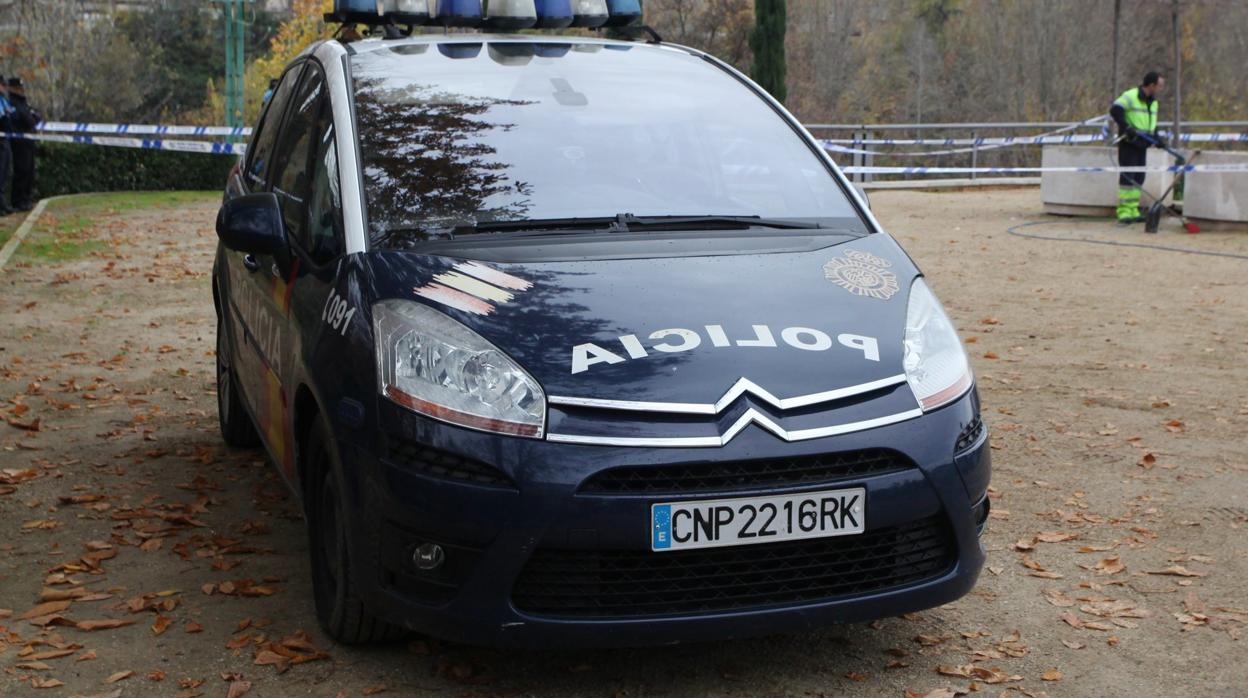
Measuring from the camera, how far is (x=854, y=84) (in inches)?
2025

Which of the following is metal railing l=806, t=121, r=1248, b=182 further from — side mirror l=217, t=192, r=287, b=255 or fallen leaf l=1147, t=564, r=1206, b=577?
side mirror l=217, t=192, r=287, b=255

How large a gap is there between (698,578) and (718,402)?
1.38 ft

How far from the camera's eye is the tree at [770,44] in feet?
102

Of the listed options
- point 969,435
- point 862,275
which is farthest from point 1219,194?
point 969,435

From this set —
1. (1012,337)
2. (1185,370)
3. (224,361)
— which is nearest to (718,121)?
(224,361)

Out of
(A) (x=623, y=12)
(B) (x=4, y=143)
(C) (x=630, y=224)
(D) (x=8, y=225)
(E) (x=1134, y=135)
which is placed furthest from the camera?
(B) (x=4, y=143)

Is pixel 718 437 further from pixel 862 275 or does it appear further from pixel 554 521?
pixel 862 275

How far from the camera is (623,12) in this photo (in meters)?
6.21

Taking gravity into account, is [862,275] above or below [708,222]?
below

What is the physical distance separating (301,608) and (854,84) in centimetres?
4896

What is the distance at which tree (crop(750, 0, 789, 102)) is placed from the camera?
3102 cm

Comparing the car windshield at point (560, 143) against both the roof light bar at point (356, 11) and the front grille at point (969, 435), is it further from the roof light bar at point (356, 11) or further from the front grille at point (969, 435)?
the front grille at point (969, 435)

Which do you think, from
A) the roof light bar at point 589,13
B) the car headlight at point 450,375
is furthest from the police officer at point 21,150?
the car headlight at point 450,375

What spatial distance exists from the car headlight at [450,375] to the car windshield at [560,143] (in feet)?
1.43
